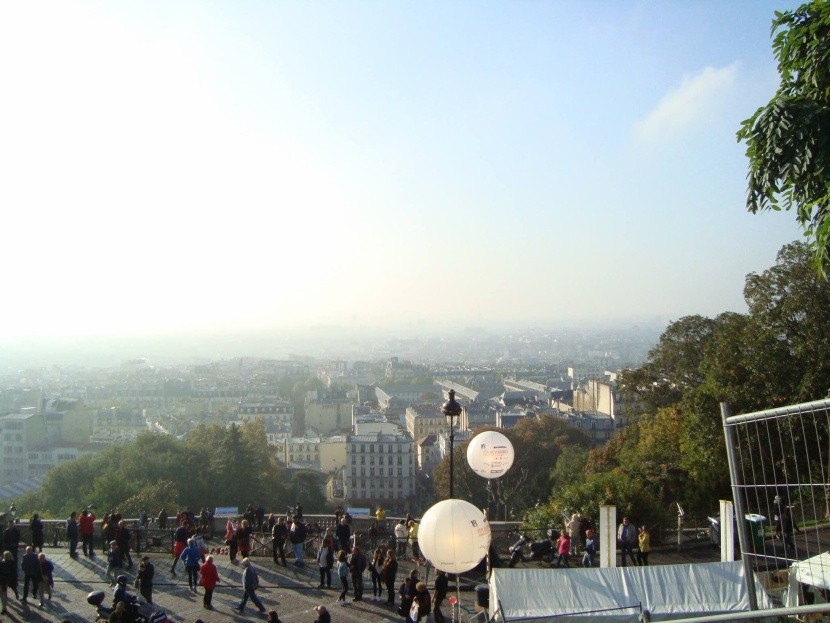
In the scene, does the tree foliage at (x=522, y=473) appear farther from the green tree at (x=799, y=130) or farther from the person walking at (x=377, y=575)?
the green tree at (x=799, y=130)

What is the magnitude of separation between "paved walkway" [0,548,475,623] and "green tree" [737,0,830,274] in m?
6.37

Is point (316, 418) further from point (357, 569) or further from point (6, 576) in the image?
point (357, 569)

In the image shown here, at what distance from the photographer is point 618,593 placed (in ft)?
29.0

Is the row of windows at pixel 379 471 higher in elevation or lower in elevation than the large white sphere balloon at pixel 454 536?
lower

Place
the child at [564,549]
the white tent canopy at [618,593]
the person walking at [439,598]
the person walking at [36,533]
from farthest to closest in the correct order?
1. the person walking at [36,533]
2. the child at [564,549]
3. the person walking at [439,598]
4. the white tent canopy at [618,593]

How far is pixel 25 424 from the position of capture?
84.9 m

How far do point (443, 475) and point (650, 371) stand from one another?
852 inches

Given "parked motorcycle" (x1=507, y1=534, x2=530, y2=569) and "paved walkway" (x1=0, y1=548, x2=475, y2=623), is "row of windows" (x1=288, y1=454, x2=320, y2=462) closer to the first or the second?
"paved walkway" (x1=0, y1=548, x2=475, y2=623)

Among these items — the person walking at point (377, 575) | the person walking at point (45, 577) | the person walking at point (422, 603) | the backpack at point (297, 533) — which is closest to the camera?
the person walking at point (422, 603)

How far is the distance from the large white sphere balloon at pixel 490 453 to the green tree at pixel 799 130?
6014 millimetres

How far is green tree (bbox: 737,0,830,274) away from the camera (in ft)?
24.8

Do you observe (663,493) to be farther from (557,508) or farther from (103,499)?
(103,499)

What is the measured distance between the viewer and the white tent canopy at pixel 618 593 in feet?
28.4

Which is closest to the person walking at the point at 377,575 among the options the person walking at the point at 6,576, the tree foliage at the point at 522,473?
the person walking at the point at 6,576
